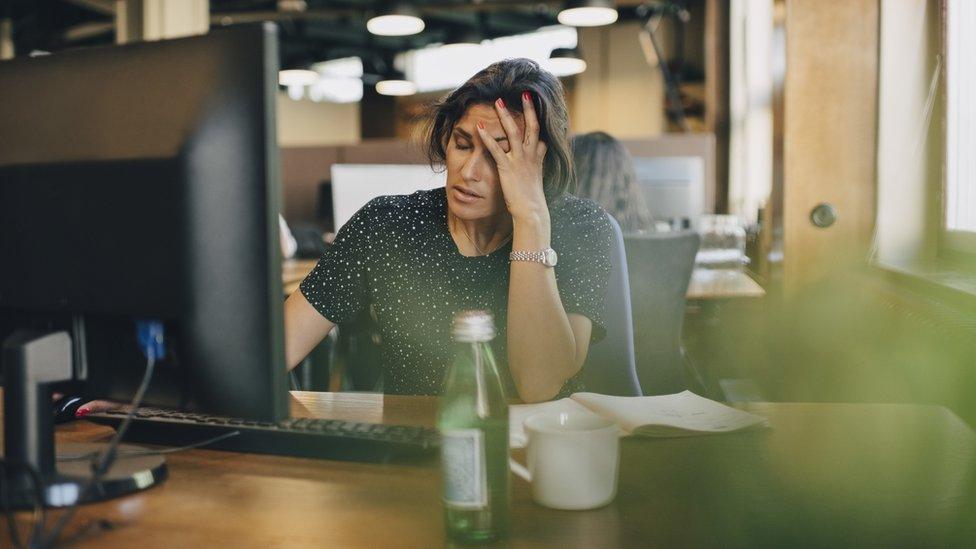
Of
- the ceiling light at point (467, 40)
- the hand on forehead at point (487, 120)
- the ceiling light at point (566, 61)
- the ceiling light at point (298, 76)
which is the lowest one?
the hand on forehead at point (487, 120)

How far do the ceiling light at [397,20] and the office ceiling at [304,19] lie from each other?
5.1 inches

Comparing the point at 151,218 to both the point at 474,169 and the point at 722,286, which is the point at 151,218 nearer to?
the point at 474,169

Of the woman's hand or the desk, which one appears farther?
the woman's hand

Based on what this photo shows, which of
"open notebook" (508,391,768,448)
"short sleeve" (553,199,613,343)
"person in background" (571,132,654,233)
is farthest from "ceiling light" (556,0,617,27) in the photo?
"open notebook" (508,391,768,448)

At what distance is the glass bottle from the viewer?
65 cm

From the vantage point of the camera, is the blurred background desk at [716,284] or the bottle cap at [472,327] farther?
the blurred background desk at [716,284]

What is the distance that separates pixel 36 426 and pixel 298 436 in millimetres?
264

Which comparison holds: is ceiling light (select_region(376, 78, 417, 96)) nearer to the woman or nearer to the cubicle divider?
the cubicle divider

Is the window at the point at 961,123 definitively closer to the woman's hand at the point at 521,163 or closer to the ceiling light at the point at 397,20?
the woman's hand at the point at 521,163

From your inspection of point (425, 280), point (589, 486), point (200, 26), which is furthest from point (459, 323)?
point (200, 26)

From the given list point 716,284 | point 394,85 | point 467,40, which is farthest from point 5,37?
point 716,284

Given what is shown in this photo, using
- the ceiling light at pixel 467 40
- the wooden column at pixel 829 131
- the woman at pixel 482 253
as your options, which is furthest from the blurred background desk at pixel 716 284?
the ceiling light at pixel 467 40

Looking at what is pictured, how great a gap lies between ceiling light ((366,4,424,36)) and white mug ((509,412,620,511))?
15.9 ft

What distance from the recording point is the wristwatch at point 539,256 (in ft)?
4.30
